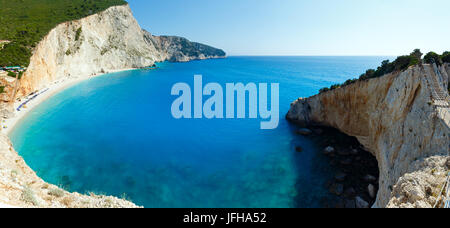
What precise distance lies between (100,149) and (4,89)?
2086cm

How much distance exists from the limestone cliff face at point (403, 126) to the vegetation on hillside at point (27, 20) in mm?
49469

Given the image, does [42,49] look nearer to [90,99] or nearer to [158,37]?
[90,99]

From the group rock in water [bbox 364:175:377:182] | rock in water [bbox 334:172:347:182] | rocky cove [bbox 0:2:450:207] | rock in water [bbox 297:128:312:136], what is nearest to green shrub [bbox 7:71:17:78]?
rocky cove [bbox 0:2:450:207]

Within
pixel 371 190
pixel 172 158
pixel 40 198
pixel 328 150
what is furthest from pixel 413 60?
pixel 40 198

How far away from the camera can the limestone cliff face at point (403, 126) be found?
26.5 ft

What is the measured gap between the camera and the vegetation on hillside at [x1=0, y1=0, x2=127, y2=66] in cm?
3322

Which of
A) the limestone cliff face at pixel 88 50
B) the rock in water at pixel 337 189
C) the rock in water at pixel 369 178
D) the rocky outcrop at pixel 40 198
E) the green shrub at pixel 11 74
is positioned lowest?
the rock in water at pixel 337 189

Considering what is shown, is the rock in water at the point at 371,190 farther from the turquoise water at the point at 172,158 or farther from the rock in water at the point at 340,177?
the turquoise water at the point at 172,158

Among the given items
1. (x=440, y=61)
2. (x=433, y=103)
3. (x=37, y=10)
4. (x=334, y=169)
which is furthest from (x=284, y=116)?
(x=37, y=10)

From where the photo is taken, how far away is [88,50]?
61938 millimetres

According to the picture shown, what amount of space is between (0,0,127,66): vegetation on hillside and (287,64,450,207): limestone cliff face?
4947 centimetres

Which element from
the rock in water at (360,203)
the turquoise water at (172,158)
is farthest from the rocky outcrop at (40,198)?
the rock in water at (360,203)

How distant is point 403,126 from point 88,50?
7901 cm
